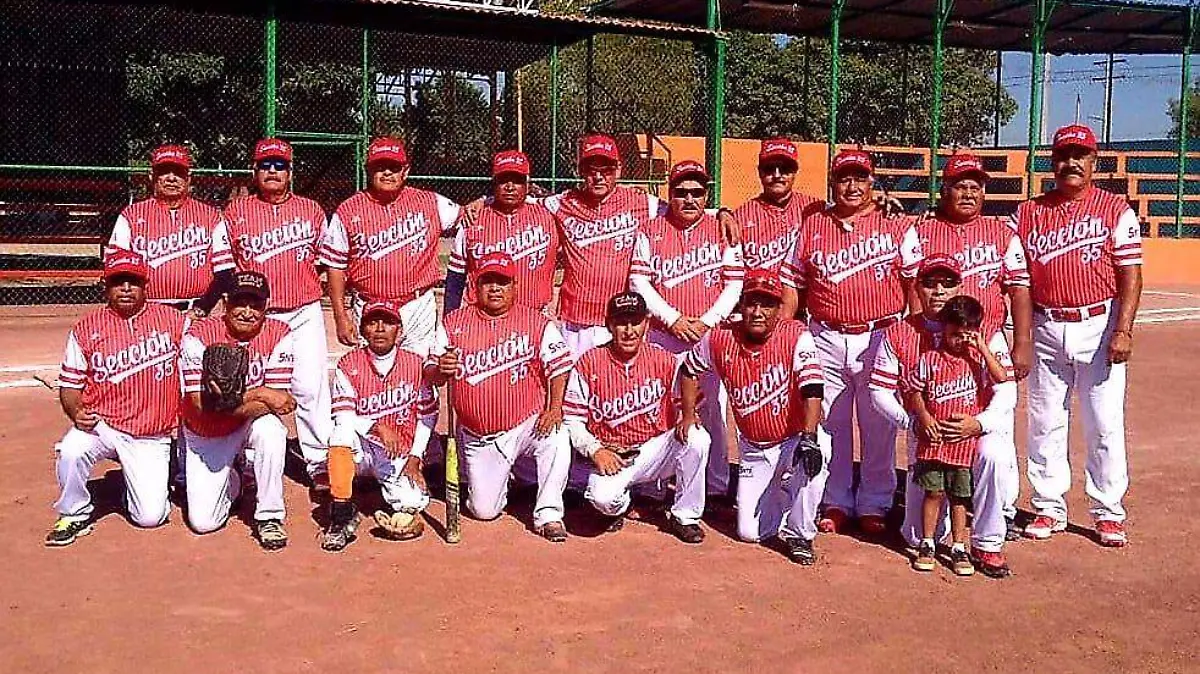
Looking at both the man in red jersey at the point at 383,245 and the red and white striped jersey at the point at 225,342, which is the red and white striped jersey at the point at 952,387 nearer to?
the man in red jersey at the point at 383,245

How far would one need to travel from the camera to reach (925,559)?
17.7 feet

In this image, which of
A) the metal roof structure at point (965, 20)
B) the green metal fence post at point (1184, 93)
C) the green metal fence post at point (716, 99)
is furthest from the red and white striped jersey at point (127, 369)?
the green metal fence post at point (1184, 93)

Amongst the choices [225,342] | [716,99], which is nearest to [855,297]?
[225,342]

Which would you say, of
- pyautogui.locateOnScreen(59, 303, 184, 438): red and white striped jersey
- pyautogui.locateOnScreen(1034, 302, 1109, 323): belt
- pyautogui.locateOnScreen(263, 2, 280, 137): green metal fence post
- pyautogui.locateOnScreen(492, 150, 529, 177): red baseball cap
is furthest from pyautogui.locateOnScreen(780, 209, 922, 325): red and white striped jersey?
pyautogui.locateOnScreen(263, 2, 280, 137): green metal fence post

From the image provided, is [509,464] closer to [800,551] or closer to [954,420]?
[800,551]

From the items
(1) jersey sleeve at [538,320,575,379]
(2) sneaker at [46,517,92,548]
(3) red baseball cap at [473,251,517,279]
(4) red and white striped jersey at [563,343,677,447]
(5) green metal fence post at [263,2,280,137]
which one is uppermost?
(5) green metal fence post at [263,2,280,137]

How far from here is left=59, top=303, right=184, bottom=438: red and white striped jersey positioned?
19.0 ft

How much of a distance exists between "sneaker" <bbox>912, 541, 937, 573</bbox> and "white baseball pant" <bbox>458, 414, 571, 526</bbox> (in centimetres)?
178

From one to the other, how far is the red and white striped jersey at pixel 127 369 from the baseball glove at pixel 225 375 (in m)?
0.37

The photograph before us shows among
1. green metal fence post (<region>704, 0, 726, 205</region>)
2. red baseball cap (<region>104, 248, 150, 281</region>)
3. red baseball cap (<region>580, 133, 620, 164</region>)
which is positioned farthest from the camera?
green metal fence post (<region>704, 0, 726, 205</region>)

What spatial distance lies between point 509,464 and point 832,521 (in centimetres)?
173

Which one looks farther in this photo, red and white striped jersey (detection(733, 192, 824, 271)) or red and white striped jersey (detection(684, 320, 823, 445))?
red and white striped jersey (detection(733, 192, 824, 271))

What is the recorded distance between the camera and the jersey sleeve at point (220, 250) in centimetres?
648

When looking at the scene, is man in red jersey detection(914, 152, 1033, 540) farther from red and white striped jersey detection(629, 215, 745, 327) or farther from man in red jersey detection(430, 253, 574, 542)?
man in red jersey detection(430, 253, 574, 542)
